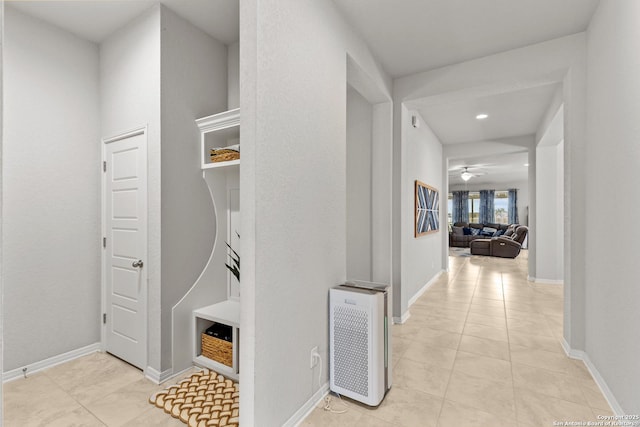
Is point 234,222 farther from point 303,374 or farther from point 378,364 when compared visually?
point 378,364

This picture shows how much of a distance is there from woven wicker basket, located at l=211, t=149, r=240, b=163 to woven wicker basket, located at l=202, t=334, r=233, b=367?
142 centimetres

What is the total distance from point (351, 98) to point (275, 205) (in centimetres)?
239

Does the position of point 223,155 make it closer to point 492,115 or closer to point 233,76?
point 233,76

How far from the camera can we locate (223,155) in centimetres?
253

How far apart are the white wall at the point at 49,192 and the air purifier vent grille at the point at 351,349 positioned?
227 centimetres

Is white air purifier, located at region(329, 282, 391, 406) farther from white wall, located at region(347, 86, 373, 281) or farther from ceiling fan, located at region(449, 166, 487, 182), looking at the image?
ceiling fan, located at region(449, 166, 487, 182)

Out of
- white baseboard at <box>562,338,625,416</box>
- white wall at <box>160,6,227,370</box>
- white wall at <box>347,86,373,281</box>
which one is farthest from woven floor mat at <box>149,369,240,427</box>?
white baseboard at <box>562,338,625,416</box>

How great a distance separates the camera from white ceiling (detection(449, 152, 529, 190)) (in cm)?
757

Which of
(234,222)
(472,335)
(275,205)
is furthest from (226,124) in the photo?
(472,335)

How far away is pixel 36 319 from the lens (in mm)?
2508

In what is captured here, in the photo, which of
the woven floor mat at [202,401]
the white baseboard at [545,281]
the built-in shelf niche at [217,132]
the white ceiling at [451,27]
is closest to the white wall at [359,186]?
the white ceiling at [451,27]

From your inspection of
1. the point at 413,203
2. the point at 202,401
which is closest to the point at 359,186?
the point at 413,203

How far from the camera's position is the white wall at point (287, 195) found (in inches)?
63.0

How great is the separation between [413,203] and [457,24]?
2.13 metres
